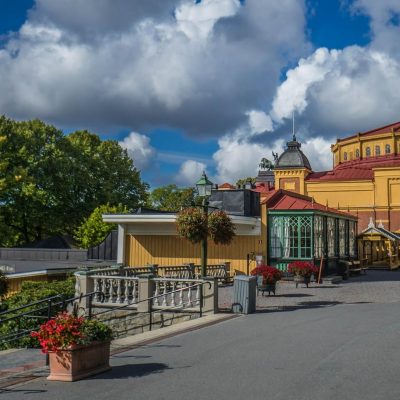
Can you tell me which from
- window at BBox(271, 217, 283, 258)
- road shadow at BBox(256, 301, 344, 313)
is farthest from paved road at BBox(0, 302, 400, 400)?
window at BBox(271, 217, 283, 258)


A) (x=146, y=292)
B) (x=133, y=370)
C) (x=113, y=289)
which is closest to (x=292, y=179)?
(x=113, y=289)

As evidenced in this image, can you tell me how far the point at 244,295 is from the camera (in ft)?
52.5

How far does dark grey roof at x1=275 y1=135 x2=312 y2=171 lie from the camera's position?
195 ft

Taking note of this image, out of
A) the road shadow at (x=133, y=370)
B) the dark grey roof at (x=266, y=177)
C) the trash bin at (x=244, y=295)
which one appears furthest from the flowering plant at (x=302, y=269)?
the dark grey roof at (x=266, y=177)

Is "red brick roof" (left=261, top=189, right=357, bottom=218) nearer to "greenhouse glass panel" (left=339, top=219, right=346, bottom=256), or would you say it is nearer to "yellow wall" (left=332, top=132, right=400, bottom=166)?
"greenhouse glass panel" (left=339, top=219, right=346, bottom=256)

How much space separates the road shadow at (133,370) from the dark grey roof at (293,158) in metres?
51.2

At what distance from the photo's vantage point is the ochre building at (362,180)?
54219mm

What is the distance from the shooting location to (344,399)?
7.17m

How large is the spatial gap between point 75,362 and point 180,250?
763 inches

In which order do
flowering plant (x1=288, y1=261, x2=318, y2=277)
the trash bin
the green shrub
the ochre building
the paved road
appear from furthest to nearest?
1. the ochre building
2. flowering plant (x1=288, y1=261, x2=318, y2=277)
3. the trash bin
4. the green shrub
5. the paved road

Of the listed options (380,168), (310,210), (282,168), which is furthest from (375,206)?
(310,210)

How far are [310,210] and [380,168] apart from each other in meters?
30.3

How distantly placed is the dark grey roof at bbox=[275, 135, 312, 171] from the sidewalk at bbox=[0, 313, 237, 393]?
148 ft

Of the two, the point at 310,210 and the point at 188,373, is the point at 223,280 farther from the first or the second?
the point at 188,373
